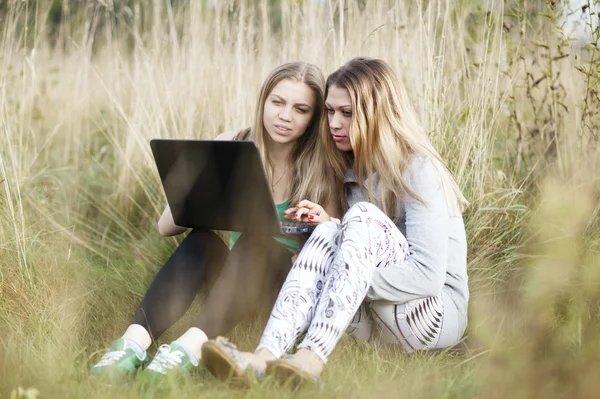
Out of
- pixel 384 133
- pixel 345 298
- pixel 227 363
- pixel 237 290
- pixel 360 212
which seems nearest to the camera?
pixel 227 363

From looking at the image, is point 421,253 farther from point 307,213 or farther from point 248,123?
point 248,123

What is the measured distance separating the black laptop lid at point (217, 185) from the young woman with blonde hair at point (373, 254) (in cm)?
18

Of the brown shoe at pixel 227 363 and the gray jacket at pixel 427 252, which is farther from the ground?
the gray jacket at pixel 427 252

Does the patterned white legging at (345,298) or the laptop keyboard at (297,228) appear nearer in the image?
the patterned white legging at (345,298)

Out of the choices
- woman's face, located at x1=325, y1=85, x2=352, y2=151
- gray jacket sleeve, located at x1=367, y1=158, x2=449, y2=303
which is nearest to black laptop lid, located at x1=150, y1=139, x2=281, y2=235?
gray jacket sleeve, located at x1=367, y1=158, x2=449, y2=303

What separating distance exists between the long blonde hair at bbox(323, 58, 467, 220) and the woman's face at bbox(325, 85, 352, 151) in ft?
0.09

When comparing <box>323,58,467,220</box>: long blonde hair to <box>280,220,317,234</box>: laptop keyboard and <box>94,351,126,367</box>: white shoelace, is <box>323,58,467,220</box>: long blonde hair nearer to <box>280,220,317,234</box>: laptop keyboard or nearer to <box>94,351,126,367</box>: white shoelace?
<box>280,220,317,234</box>: laptop keyboard

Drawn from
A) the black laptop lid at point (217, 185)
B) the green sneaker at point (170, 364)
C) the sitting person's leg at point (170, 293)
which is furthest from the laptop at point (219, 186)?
the green sneaker at point (170, 364)

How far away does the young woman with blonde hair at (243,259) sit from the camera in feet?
5.77

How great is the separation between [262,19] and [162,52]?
51cm

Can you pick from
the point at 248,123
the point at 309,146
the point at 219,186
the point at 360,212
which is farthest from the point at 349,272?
the point at 248,123

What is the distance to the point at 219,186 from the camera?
70.6 inches

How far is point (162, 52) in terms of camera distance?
324 cm

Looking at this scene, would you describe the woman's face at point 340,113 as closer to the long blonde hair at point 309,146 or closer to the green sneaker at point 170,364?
the long blonde hair at point 309,146
